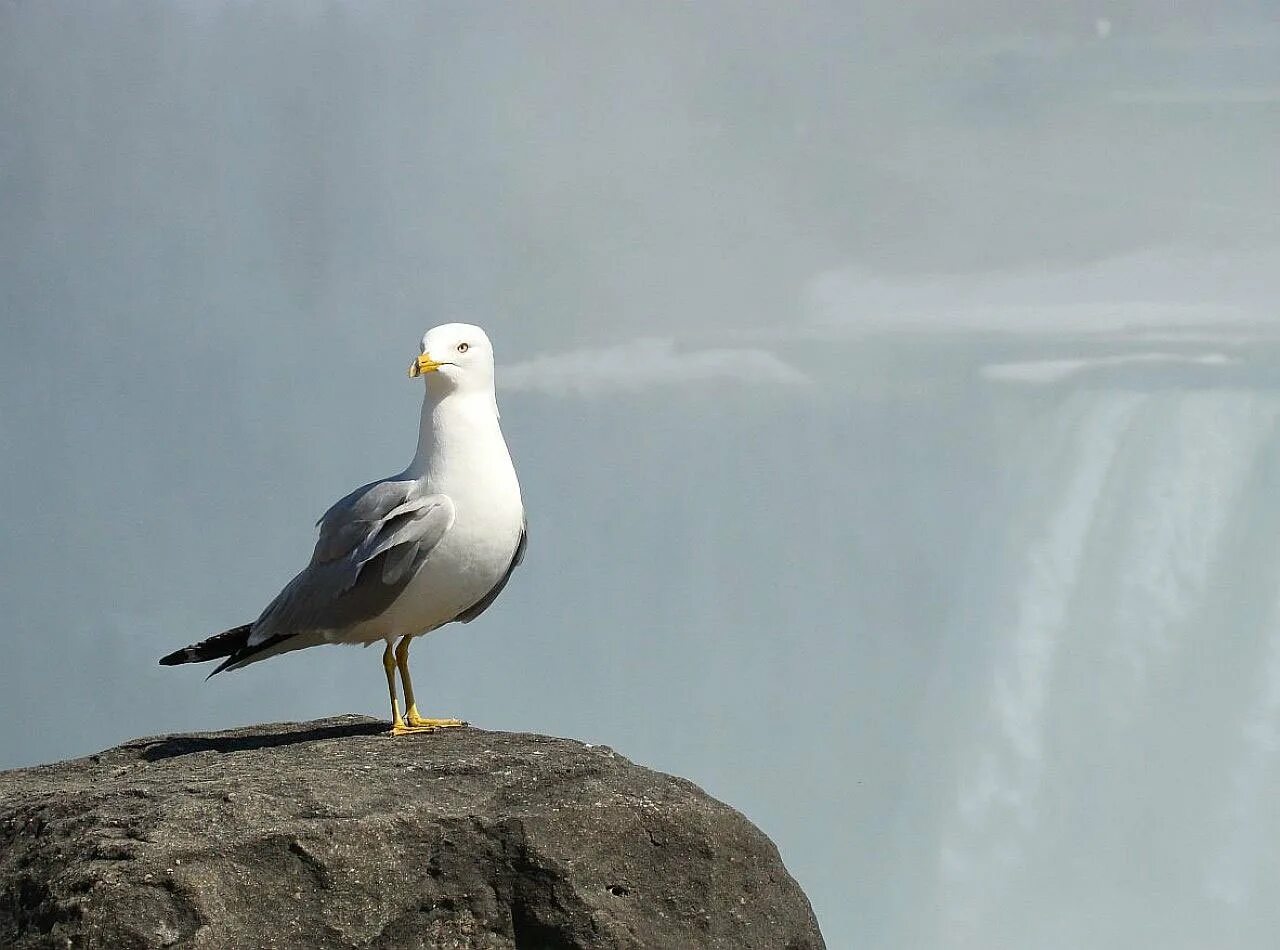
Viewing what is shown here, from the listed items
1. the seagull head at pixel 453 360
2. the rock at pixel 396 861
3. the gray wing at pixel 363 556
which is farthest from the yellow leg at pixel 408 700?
the seagull head at pixel 453 360

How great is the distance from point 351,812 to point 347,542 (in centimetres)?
188

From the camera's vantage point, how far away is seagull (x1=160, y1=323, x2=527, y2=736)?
7.79 m

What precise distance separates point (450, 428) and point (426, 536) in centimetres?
57

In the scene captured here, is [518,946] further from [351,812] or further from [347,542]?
[347,542]

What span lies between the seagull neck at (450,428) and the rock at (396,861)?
1552 mm

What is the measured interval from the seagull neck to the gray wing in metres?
0.14

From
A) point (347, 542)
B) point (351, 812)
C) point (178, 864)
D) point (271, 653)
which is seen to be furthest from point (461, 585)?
point (178, 864)

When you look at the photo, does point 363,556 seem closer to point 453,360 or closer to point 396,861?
point 453,360

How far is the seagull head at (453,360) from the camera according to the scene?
7941mm

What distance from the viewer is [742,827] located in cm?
693

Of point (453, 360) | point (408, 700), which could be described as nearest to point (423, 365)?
point (453, 360)

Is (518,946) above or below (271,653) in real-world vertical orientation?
below

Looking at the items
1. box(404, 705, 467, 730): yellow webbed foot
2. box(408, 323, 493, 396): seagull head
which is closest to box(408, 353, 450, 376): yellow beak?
box(408, 323, 493, 396): seagull head

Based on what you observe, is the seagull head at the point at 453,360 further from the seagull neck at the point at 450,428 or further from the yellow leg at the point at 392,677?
the yellow leg at the point at 392,677
